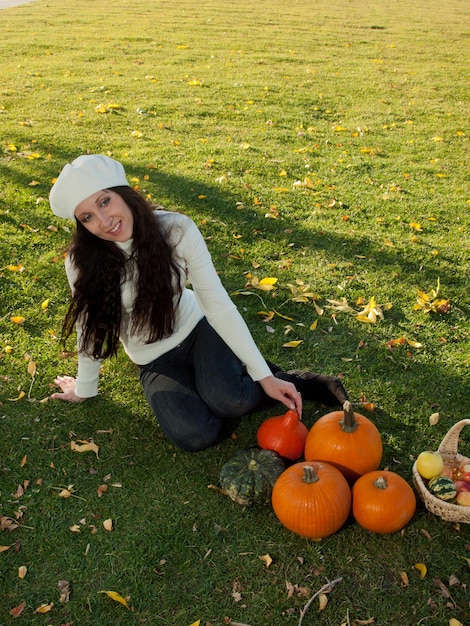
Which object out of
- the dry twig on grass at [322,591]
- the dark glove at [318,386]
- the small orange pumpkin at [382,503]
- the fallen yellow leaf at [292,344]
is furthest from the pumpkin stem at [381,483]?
the fallen yellow leaf at [292,344]

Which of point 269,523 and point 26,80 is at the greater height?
point 26,80

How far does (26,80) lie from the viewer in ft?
35.1

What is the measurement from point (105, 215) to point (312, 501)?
179cm

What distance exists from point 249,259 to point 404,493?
291 centimetres

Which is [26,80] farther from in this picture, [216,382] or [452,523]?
[452,523]

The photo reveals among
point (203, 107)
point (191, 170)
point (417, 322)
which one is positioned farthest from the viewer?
point (203, 107)

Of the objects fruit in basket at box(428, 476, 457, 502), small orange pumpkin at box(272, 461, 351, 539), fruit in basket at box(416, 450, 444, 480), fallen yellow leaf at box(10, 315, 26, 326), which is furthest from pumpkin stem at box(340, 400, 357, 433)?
fallen yellow leaf at box(10, 315, 26, 326)

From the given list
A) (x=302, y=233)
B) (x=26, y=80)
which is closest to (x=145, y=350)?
(x=302, y=233)

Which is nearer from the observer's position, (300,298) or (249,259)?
(300,298)

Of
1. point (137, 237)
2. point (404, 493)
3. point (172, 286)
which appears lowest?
point (404, 493)

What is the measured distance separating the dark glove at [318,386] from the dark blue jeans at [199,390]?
0.25 metres

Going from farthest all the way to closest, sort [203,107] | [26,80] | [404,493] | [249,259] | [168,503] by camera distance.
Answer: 1. [26,80]
2. [203,107]
3. [249,259]
4. [168,503]
5. [404,493]

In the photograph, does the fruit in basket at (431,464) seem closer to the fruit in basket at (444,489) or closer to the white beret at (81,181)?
the fruit in basket at (444,489)

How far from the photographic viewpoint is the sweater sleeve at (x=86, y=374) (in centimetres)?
365
